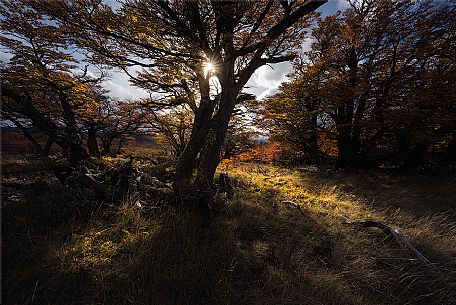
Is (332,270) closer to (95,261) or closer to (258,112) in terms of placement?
(95,261)

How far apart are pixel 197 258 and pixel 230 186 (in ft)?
10.2

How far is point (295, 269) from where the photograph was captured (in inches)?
92.5

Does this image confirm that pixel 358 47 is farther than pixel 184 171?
Yes

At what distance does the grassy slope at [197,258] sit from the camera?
1.82 meters

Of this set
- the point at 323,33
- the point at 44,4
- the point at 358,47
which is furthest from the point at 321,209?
the point at 323,33

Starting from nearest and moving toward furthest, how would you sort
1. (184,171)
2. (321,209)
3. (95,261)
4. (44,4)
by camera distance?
(95,261) → (44,4) → (321,209) → (184,171)

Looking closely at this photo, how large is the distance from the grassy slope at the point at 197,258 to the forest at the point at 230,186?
18mm

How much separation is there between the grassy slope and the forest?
0.02 meters

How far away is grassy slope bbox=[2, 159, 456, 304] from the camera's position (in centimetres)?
182

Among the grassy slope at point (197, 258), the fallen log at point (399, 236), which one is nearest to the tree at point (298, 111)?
the fallen log at point (399, 236)

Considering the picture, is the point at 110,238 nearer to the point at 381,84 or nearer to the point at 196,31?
the point at 196,31

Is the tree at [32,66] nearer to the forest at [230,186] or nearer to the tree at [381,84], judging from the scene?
the forest at [230,186]

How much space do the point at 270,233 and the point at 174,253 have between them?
148 cm

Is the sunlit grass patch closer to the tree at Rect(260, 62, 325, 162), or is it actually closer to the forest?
the forest
